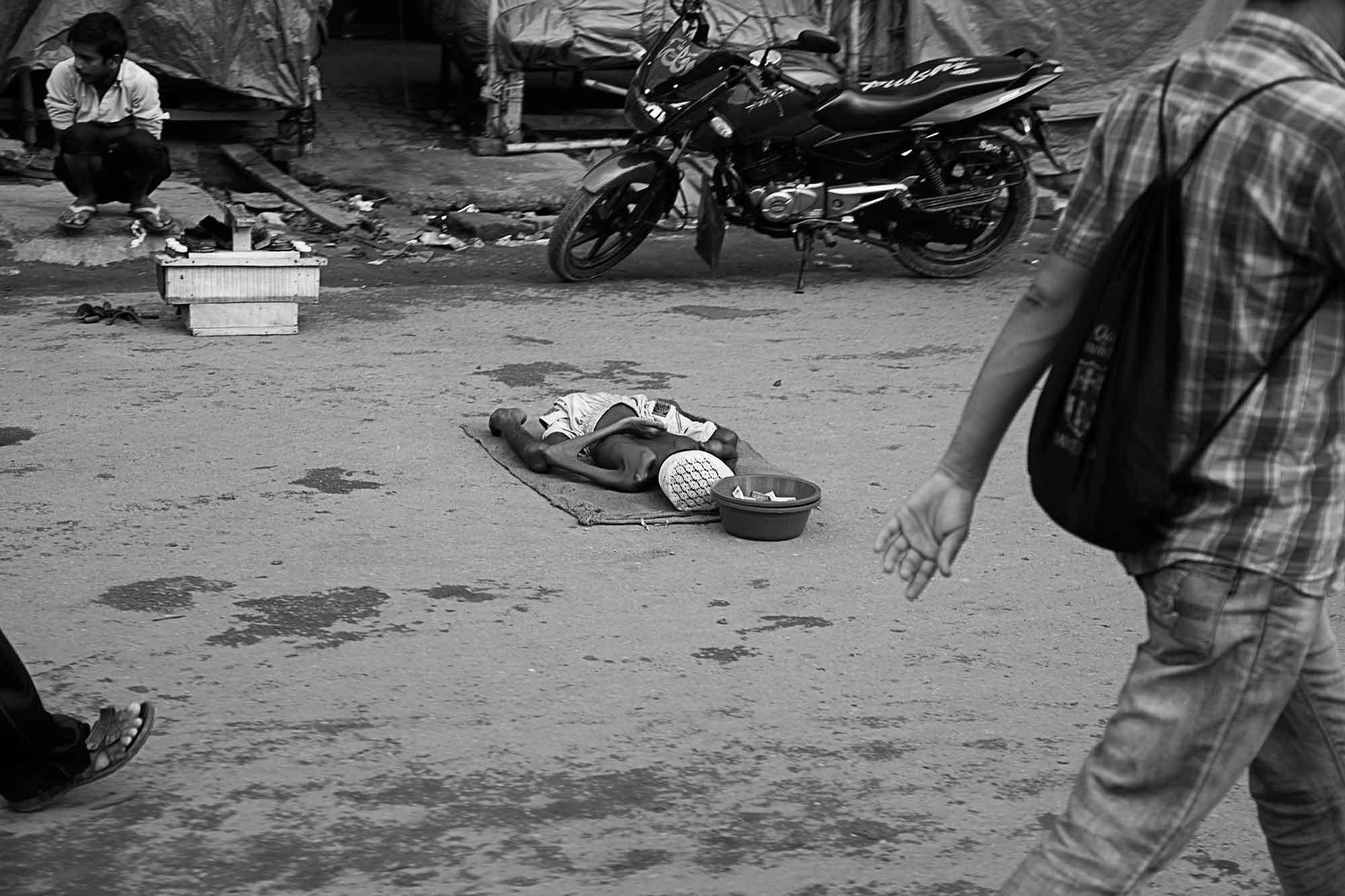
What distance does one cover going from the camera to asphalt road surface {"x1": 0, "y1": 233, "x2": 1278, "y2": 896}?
312 cm

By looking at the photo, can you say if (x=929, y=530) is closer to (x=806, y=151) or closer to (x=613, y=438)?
(x=613, y=438)

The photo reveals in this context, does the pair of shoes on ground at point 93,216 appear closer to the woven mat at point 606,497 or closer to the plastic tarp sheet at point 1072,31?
the woven mat at point 606,497

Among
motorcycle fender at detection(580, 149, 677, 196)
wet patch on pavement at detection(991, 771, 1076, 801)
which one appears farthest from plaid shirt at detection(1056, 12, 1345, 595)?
motorcycle fender at detection(580, 149, 677, 196)

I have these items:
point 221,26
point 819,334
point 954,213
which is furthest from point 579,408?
point 221,26

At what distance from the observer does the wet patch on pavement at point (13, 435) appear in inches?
225

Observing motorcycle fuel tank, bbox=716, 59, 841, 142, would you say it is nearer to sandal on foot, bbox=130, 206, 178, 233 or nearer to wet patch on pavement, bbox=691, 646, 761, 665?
sandal on foot, bbox=130, 206, 178, 233

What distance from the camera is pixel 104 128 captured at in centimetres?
907

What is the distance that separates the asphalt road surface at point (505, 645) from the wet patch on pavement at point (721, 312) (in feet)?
3.08

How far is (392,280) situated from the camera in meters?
8.83

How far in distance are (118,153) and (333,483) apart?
4.58 metres

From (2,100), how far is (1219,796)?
35.0 feet

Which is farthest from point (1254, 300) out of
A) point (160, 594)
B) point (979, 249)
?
point (979, 249)

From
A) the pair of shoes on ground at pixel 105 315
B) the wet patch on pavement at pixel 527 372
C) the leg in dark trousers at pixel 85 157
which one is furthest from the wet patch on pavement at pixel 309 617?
the leg in dark trousers at pixel 85 157

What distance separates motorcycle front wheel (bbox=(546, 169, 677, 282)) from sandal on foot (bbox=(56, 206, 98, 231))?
266cm
